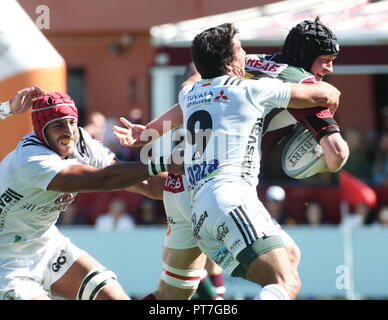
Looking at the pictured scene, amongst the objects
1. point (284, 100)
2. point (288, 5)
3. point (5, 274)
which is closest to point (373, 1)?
point (288, 5)

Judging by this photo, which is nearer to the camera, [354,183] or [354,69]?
[354,183]

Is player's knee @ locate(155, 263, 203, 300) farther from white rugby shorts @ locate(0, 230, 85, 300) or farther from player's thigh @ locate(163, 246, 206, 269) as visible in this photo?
white rugby shorts @ locate(0, 230, 85, 300)

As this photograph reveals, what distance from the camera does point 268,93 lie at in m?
4.21

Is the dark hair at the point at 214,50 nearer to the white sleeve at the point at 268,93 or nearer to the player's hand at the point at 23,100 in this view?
the white sleeve at the point at 268,93

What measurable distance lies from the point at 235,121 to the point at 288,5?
5.67 meters

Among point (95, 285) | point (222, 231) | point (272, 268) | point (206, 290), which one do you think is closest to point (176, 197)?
point (95, 285)

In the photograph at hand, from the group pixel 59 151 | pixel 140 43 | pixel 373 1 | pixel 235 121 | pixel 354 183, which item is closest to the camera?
pixel 235 121

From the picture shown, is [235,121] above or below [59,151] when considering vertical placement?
above

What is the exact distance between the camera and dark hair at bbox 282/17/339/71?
15.3 feet

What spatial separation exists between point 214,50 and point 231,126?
509mm

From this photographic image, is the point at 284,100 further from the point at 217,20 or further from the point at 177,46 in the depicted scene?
the point at 177,46

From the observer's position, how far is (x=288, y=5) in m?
9.46

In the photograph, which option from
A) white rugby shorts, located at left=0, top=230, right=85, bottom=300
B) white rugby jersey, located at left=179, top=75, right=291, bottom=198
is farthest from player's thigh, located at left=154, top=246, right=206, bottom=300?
white rugby jersey, located at left=179, top=75, right=291, bottom=198

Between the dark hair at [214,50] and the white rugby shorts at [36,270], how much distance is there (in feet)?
5.89
